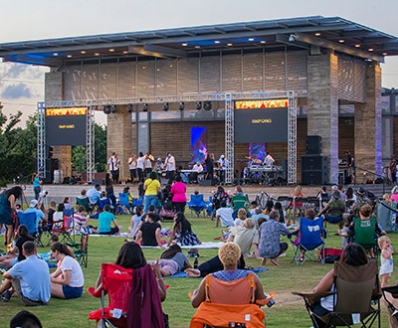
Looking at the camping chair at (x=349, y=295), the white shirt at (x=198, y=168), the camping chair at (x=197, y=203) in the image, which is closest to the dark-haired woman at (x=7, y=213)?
the camping chair at (x=197, y=203)

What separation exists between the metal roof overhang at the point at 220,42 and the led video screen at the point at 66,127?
254cm

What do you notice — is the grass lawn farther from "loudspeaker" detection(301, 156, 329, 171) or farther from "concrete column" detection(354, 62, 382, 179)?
"concrete column" detection(354, 62, 382, 179)

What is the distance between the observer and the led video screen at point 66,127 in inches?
1515

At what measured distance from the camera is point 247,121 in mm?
34562

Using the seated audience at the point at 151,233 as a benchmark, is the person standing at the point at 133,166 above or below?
above

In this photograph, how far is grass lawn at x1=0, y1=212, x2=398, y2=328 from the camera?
9.86 m

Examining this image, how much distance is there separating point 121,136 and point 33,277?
3004 centimetres

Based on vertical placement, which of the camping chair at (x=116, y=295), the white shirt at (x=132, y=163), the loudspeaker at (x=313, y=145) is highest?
the loudspeaker at (x=313, y=145)

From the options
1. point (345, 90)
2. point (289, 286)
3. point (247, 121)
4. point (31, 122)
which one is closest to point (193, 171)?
point (247, 121)

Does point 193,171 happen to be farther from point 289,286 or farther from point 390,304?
point 390,304

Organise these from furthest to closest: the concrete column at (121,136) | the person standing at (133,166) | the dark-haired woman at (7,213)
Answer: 1. the concrete column at (121,136)
2. the person standing at (133,166)
3. the dark-haired woman at (7,213)

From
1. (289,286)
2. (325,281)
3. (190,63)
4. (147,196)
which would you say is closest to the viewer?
(325,281)

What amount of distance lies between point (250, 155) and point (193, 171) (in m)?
5.14

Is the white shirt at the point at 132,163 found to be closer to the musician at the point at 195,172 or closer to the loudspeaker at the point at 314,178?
the musician at the point at 195,172
